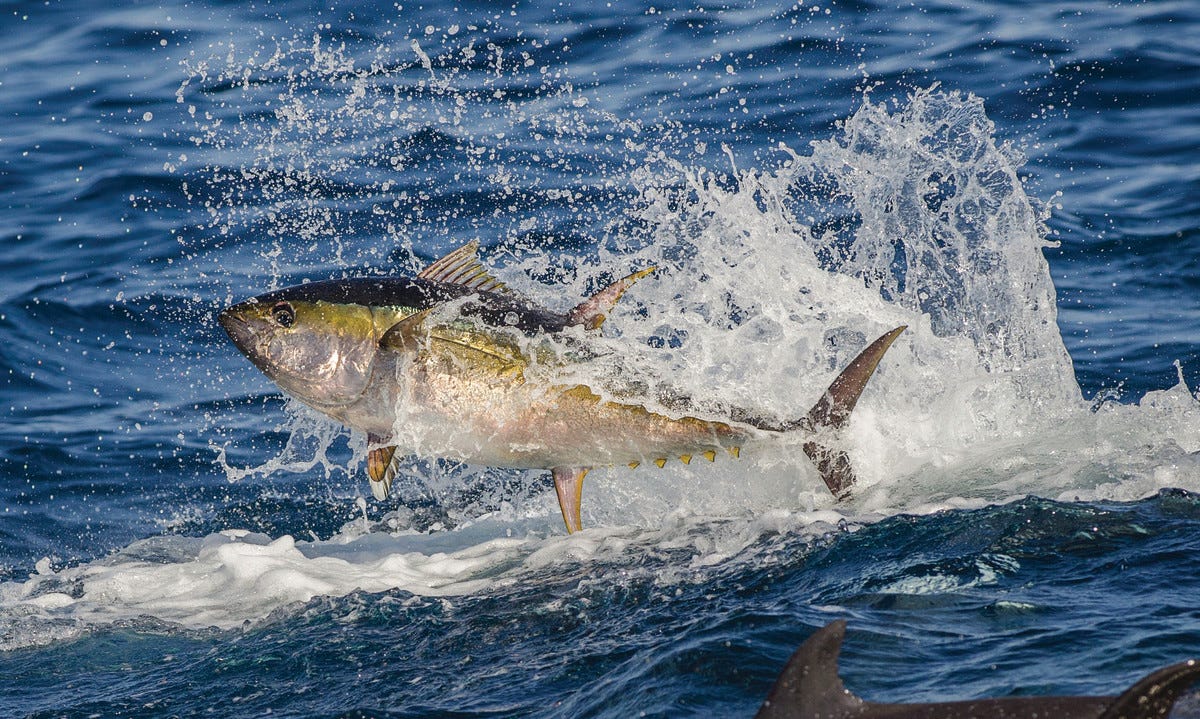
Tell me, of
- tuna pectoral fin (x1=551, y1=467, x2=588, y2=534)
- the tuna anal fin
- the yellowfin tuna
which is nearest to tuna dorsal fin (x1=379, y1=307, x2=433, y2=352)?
the yellowfin tuna

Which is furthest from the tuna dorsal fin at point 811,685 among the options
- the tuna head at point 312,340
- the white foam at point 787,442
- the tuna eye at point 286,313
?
the tuna eye at point 286,313

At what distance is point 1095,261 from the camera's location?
10.7 metres

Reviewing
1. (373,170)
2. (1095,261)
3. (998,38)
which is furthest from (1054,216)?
(373,170)

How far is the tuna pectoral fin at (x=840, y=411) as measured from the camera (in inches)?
233

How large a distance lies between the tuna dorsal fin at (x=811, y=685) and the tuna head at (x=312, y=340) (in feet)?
9.93

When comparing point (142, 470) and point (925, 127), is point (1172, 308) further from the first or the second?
point (142, 470)

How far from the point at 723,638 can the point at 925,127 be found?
5775 millimetres

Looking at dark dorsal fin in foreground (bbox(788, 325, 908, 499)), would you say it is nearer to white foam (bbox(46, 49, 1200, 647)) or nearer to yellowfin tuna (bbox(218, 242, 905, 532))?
yellowfin tuna (bbox(218, 242, 905, 532))

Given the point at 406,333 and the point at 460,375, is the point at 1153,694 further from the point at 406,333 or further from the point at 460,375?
the point at 406,333

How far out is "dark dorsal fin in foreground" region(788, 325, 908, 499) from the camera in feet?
19.4

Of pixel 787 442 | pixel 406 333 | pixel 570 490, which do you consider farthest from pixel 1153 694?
pixel 406 333

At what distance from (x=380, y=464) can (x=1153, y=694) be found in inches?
152

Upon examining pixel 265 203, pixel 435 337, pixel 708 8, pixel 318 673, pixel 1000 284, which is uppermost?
pixel 708 8

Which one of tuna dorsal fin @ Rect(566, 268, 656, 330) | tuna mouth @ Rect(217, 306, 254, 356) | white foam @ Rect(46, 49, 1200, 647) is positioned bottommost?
white foam @ Rect(46, 49, 1200, 647)
